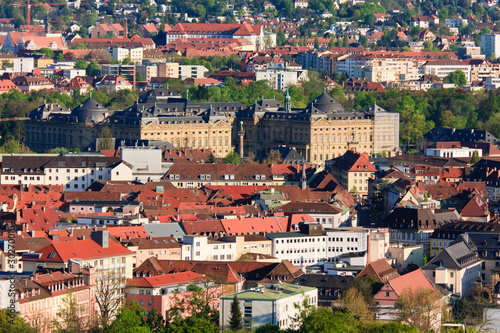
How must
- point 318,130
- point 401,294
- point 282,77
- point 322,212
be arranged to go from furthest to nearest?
1. point 282,77
2. point 318,130
3. point 322,212
4. point 401,294

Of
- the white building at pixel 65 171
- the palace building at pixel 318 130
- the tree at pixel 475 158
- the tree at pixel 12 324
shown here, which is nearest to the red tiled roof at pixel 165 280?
the tree at pixel 12 324

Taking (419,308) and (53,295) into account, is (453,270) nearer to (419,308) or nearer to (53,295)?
(419,308)

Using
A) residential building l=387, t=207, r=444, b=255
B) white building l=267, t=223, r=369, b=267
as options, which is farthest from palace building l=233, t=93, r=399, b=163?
white building l=267, t=223, r=369, b=267

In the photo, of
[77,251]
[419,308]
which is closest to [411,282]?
[419,308]

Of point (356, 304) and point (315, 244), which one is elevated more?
point (356, 304)

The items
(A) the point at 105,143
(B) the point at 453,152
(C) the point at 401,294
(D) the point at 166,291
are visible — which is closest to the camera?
(D) the point at 166,291

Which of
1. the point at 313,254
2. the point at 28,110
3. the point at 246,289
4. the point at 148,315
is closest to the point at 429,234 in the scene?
the point at 313,254
